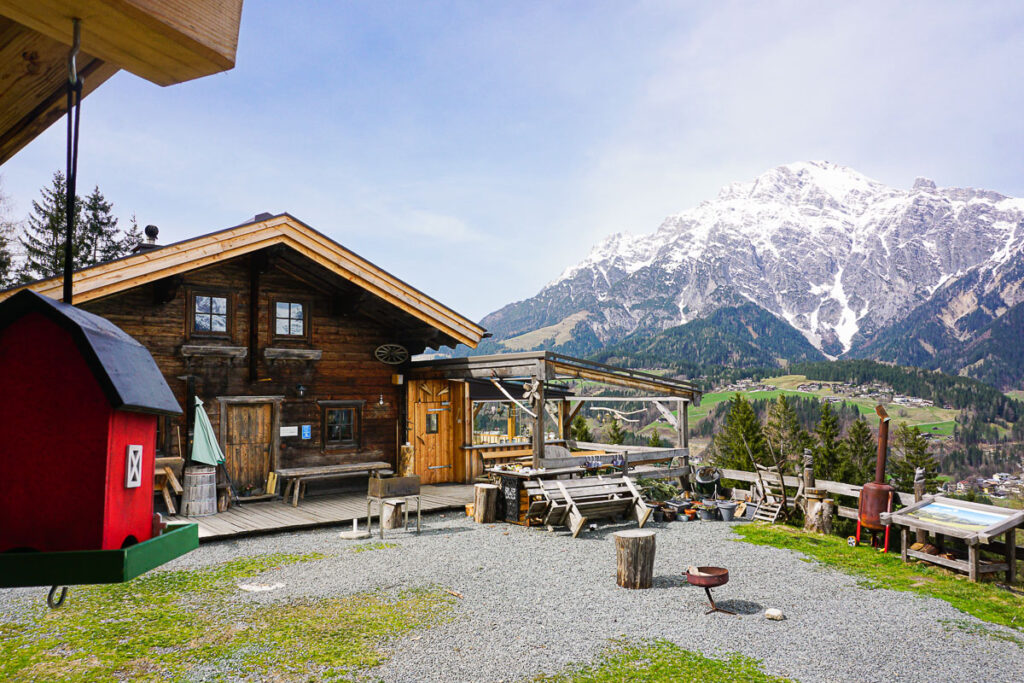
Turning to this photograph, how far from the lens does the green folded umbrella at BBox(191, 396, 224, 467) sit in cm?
1347

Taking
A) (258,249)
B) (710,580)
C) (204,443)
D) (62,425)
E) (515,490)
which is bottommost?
(710,580)

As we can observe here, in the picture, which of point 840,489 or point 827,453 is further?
point 827,453

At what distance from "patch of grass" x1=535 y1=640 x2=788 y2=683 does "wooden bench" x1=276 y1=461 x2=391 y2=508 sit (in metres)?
9.88

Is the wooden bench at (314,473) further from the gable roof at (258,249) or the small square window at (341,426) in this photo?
the gable roof at (258,249)

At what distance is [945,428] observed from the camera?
13925cm

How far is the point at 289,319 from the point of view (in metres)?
15.7

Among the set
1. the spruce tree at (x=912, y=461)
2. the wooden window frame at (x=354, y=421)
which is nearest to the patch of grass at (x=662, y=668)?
the wooden window frame at (x=354, y=421)

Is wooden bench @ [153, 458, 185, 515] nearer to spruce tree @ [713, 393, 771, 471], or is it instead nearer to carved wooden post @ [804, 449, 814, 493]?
carved wooden post @ [804, 449, 814, 493]

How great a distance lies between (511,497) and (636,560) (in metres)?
5.17

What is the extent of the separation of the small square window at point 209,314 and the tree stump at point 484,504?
7.03m

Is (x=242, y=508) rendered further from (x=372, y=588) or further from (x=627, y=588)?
(x=627, y=588)

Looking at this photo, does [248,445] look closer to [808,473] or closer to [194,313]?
[194,313]

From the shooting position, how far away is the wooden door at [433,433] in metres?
18.0

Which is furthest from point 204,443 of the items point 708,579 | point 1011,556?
point 1011,556
